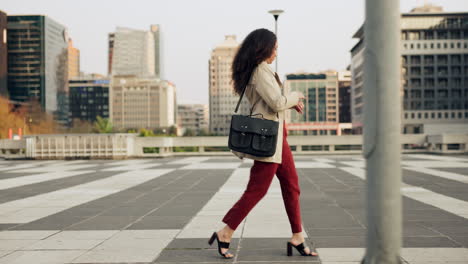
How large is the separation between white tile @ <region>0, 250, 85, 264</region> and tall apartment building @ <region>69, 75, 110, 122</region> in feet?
596

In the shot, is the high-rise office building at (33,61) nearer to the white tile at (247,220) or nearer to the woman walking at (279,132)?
the white tile at (247,220)

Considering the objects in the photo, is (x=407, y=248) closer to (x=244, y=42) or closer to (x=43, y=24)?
(x=244, y=42)

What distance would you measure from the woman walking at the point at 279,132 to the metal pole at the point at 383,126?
1.57 m

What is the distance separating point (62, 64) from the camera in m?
168

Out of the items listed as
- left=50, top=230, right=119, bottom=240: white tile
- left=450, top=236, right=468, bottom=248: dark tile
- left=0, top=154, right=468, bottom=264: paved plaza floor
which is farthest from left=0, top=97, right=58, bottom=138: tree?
left=450, top=236, right=468, bottom=248: dark tile

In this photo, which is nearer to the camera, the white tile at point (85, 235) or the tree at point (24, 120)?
the white tile at point (85, 235)

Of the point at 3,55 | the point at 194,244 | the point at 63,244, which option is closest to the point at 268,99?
the point at 194,244

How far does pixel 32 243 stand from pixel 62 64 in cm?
17443

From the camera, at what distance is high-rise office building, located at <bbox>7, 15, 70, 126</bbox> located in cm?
15075

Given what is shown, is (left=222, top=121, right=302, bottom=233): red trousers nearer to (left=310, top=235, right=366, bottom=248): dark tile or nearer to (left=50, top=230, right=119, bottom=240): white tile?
(left=310, top=235, right=366, bottom=248): dark tile

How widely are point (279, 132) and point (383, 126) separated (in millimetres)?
1675

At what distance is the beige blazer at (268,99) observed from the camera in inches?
146

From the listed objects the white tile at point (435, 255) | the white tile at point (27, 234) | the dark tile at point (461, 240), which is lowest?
the white tile at point (27, 234)

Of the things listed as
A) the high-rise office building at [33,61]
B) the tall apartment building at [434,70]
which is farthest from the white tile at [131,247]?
the high-rise office building at [33,61]
